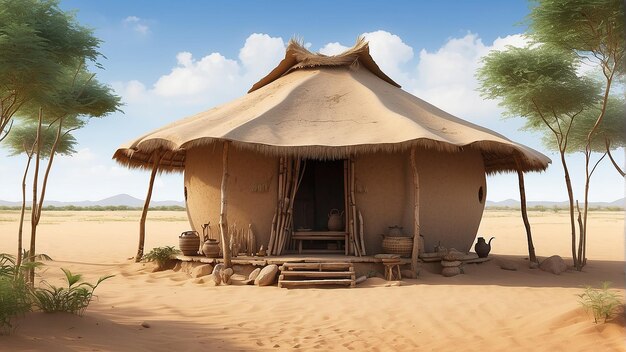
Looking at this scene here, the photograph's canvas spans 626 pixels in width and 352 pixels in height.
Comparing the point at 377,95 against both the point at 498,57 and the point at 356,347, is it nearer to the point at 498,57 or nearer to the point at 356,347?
the point at 498,57

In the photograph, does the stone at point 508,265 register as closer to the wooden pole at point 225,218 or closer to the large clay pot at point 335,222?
the large clay pot at point 335,222

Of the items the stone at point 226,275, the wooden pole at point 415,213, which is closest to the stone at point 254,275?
the stone at point 226,275

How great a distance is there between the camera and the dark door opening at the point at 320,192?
12.8 m

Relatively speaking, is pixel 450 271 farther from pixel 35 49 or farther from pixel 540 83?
pixel 35 49

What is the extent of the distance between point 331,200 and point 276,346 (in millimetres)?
7693

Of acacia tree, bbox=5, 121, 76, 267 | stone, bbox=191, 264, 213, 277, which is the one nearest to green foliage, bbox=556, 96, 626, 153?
stone, bbox=191, 264, 213, 277

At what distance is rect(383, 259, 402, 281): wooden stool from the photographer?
9.61 meters

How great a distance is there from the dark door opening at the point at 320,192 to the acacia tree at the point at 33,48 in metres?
5.61

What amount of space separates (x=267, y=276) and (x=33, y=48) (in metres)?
5.05

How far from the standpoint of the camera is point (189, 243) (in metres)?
10.9

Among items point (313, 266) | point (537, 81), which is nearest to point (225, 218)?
point (313, 266)

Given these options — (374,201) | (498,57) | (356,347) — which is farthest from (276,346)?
(498,57)

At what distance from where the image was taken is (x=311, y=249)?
38.1 ft

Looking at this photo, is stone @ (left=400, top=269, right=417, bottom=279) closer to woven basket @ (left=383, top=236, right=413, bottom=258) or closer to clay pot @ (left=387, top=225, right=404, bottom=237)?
woven basket @ (left=383, top=236, right=413, bottom=258)
